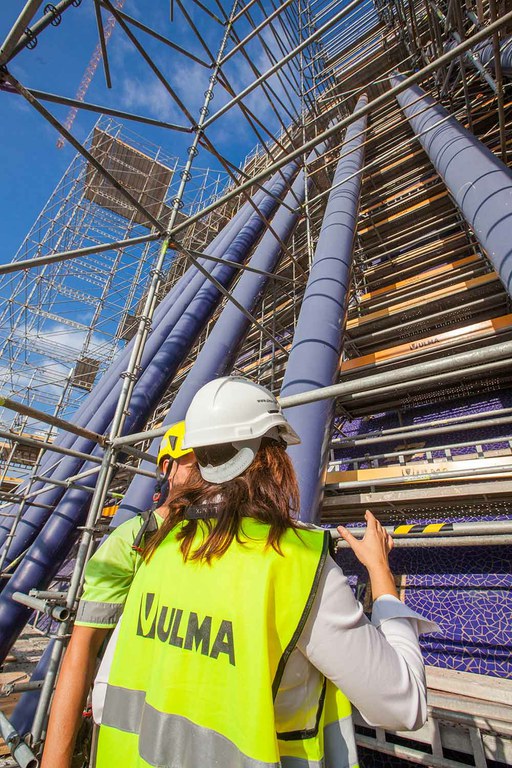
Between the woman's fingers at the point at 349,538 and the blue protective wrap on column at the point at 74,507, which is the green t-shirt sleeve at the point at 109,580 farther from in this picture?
the blue protective wrap on column at the point at 74,507

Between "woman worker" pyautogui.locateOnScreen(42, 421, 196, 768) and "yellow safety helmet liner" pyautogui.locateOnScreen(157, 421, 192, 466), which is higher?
"yellow safety helmet liner" pyautogui.locateOnScreen(157, 421, 192, 466)

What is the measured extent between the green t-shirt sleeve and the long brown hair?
0.77 ft

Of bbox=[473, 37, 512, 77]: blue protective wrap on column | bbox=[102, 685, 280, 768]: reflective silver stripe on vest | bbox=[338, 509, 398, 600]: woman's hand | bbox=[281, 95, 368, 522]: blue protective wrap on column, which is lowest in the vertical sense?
bbox=[102, 685, 280, 768]: reflective silver stripe on vest

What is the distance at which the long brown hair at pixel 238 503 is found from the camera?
85cm

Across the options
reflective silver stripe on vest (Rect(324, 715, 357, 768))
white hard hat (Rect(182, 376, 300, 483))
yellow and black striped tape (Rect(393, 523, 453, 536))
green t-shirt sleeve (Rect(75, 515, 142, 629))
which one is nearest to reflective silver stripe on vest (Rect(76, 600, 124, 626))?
green t-shirt sleeve (Rect(75, 515, 142, 629))

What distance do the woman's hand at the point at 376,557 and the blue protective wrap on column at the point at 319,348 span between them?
63.8 inches

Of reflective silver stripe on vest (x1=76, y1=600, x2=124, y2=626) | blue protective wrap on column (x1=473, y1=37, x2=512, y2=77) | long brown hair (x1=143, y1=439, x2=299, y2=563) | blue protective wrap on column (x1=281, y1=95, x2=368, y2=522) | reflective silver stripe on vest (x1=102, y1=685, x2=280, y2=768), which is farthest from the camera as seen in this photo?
blue protective wrap on column (x1=473, y1=37, x2=512, y2=77)

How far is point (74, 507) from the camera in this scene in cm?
446

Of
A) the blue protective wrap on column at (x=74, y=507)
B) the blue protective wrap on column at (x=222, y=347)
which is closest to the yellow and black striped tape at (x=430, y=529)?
the blue protective wrap on column at (x=222, y=347)

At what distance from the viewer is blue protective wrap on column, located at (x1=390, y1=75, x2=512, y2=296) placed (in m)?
3.13

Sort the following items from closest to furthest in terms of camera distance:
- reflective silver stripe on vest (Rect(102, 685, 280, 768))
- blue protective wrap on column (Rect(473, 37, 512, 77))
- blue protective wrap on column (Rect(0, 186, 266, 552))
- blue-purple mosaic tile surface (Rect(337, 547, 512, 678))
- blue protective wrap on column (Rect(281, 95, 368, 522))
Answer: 1. reflective silver stripe on vest (Rect(102, 685, 280, 768))
2. blue protective wrap on column (Rect(281, 95, 368, 522))
3. blue-purple mosaic tile surface (Rect(337, 547, 512, 678))
4. blue protective wrap on column (Rect(473, 37, 512, 77))
5. blue protective wrap on column (Rect(0, 186, 266, 552))

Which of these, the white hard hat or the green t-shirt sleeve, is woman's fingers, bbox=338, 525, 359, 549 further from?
the green t-shirt sleeve

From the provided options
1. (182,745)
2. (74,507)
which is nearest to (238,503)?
(182,745)

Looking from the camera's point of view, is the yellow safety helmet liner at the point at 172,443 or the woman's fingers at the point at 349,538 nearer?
the woman's fingers at the point at 349,538
